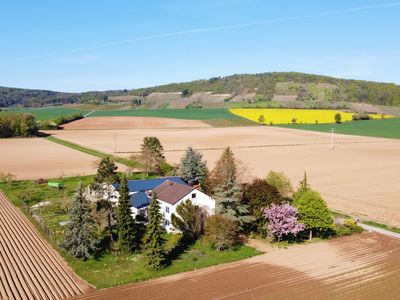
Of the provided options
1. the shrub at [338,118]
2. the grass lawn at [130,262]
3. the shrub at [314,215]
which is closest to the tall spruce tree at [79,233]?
the grass lawn at [130,262]

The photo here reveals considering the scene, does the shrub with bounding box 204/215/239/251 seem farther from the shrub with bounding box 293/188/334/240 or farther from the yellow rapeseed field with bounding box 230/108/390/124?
the yellow rapeseed field with bounding box 230/108/390/124

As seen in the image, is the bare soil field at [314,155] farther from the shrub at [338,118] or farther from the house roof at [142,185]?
the shrub at [338,118]

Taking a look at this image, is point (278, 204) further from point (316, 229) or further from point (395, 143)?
point (395, 143)

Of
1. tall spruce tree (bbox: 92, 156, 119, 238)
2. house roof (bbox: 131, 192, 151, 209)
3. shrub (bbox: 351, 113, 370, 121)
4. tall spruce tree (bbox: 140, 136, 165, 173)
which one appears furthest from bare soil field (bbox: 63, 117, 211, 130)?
tall spruce tree (bbox: 92, 156, 119, 238)

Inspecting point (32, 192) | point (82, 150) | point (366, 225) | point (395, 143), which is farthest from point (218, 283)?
point (395, 143)

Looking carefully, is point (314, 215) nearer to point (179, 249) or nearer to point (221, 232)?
point (221, 232)

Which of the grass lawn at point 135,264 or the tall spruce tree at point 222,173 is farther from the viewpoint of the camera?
the tall spruce tree at point 222,173
